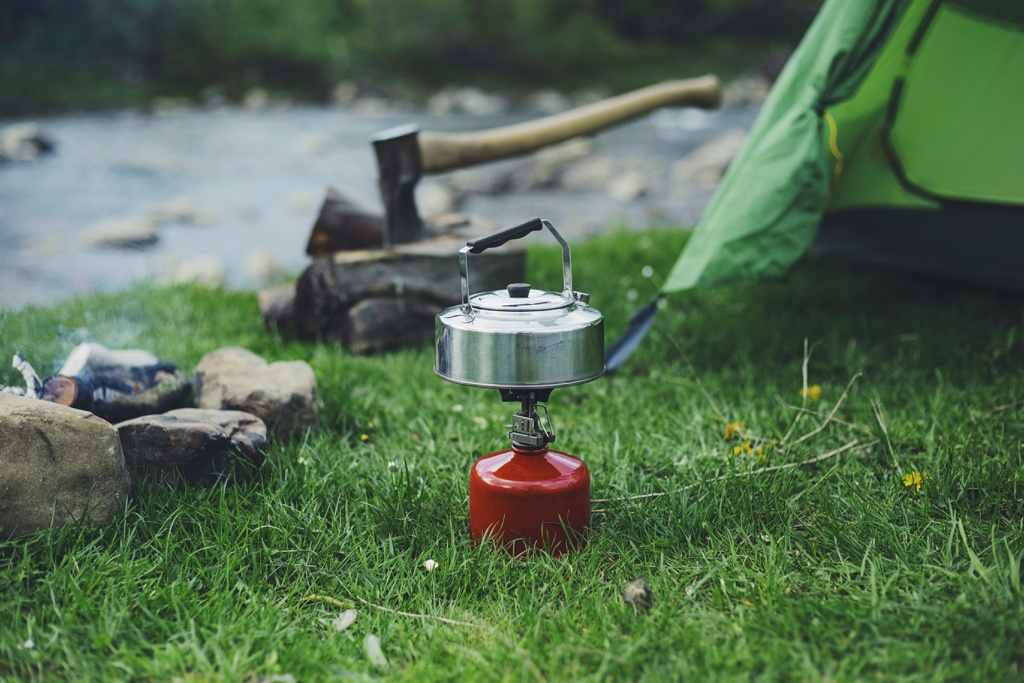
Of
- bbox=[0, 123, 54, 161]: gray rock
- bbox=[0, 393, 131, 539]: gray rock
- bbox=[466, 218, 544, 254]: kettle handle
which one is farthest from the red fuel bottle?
bbox=[0, 123, 54, 161]: gray rock

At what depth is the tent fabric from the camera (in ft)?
8.70

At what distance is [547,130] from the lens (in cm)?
345

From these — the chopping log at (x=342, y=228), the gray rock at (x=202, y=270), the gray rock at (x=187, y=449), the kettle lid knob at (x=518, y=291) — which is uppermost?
the kettle lid knob at (x=518, y=291)

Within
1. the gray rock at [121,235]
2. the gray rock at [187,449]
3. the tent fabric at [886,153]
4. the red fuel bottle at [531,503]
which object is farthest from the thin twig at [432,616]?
the gray rock at [121,235]

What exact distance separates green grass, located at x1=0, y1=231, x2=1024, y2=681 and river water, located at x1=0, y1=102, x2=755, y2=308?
1.53 metres

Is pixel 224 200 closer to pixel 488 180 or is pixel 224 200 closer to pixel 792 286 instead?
pixel 488 180

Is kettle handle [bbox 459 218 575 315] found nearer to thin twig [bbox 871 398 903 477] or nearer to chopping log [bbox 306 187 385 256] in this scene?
thin twig [bbox 871 398 903 477]

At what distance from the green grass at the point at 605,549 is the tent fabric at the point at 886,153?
1.70 feet

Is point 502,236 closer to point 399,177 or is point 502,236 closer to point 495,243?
point 495,243

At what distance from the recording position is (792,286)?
3746 millimetres

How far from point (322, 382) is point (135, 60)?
21.8 meters

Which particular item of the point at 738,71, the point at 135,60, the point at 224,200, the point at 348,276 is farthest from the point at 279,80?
the point at 348,276

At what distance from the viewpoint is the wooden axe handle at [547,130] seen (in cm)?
319

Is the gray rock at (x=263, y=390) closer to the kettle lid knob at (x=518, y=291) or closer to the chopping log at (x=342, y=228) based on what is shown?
the kettle lid knob at (x=518, y=291)
